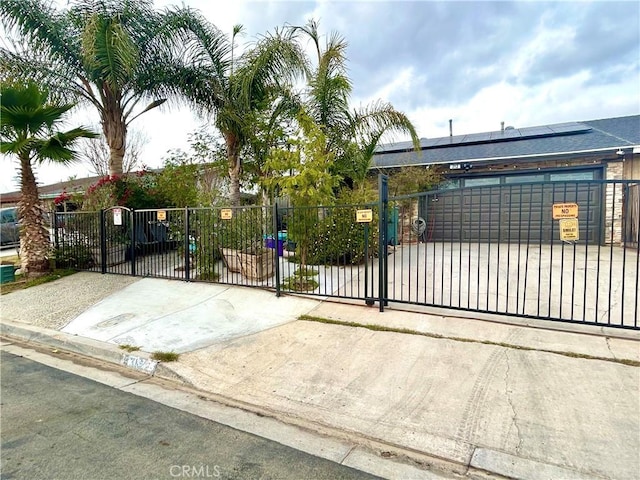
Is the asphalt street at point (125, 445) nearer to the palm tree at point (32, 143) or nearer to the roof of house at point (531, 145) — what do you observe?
the palm tree at point (32, 143)

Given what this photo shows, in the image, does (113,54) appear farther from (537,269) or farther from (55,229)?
(537,269)

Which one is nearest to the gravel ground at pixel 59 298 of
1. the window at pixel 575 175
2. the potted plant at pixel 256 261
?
the potted plant at pixel 256 261

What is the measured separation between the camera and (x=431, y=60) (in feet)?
36.2

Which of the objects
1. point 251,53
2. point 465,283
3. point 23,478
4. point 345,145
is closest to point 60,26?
point 251,53

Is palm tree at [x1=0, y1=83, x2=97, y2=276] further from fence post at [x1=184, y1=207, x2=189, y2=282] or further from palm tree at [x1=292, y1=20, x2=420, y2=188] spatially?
palm tree at [x1=292, y1=20, x2=420, y2=188]

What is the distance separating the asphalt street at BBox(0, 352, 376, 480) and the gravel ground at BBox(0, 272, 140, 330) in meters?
2.78

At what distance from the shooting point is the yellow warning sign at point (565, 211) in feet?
13.5

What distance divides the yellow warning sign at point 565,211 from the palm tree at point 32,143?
8.99 meters

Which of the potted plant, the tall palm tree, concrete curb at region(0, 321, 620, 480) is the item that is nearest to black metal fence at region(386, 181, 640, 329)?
concrete curb at region(0, 321, 620, 480)

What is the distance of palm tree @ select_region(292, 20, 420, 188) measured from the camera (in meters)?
9.06

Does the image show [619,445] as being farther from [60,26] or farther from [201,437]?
[60,26]

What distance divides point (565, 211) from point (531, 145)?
9.84m

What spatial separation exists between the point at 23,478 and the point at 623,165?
14.2m

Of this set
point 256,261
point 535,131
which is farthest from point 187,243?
point 535,131
